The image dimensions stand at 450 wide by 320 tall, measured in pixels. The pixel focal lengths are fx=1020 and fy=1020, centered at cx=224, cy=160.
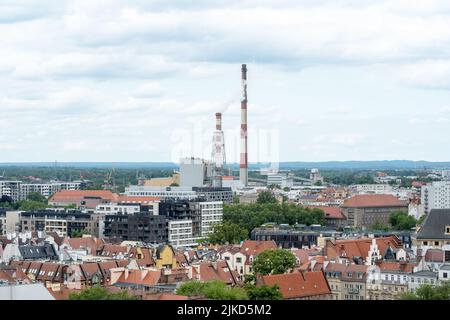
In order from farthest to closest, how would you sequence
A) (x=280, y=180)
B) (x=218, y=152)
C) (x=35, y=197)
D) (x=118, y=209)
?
(x=280, y=180) < (x=35, y=197) < (x=218, y=152) < (x=118, y=209)

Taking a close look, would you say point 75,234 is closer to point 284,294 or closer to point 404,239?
point 404,239

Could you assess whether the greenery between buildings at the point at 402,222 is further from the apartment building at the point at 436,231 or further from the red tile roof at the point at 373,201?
the apartment building at the point at 436,231

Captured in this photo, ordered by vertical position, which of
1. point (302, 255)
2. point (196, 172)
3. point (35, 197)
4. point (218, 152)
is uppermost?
point (218, 152)

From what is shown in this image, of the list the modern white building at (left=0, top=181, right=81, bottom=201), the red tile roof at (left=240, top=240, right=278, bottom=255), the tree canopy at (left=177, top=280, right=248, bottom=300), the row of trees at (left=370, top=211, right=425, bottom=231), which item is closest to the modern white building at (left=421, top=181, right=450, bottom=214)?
the row of trees at (left=370, top=211, right=425, bottom=231)

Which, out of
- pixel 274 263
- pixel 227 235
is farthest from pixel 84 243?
pixel 274 263

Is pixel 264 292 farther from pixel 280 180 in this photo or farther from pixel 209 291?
pixel 280 180

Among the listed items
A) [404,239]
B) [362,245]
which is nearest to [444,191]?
[404,239]
